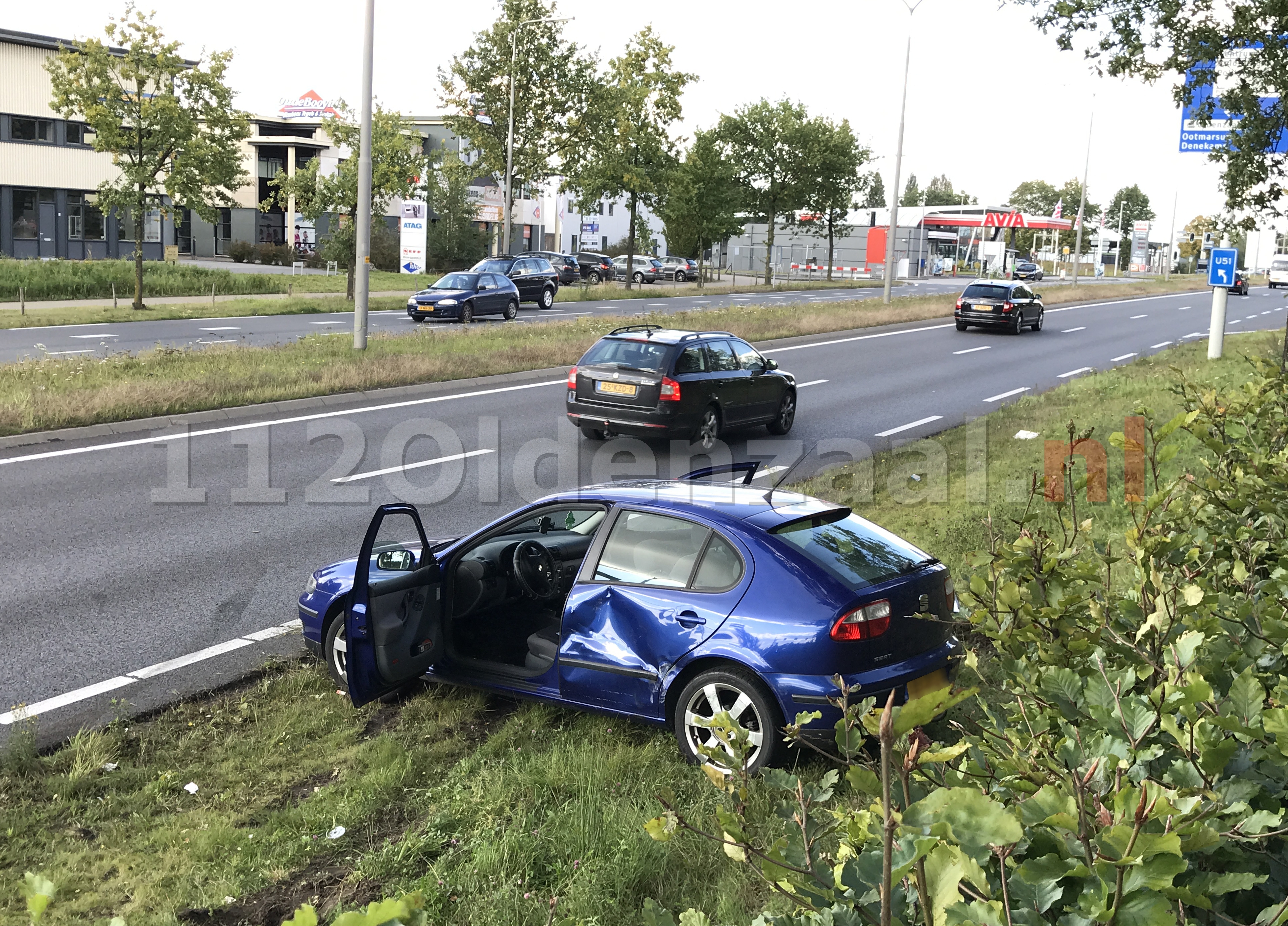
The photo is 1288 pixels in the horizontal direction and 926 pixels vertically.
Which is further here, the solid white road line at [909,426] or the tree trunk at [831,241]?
the tree trunk at [831,241]

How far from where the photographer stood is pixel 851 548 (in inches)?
232

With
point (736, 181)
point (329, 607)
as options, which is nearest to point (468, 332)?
point (329, 607)

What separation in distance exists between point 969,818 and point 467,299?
1252 inches

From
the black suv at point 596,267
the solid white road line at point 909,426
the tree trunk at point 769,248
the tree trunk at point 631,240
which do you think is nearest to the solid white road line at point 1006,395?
the solid white road line at point 909,426

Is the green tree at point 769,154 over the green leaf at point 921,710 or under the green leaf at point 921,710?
over

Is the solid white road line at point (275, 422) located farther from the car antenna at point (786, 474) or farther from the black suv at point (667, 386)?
the car antenna at point (786, 474)

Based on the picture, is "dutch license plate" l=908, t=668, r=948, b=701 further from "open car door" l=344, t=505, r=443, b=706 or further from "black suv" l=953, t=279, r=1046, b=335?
"black suv" l=953, t=279, r=1046, b=335

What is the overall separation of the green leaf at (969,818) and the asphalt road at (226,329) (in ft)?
67.6

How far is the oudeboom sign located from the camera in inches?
1062

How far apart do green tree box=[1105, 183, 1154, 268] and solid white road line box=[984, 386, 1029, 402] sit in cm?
14974

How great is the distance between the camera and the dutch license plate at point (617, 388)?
14344 millimetres

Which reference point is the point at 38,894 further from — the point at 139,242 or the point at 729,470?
the point at 139,242

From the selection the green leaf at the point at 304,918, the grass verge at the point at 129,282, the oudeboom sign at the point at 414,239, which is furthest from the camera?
the grass verge at the point at 129,282

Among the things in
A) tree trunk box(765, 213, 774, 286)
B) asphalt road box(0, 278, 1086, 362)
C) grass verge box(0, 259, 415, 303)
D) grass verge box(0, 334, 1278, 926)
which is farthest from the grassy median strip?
tree trunk box(765, 213, 774, 286)
